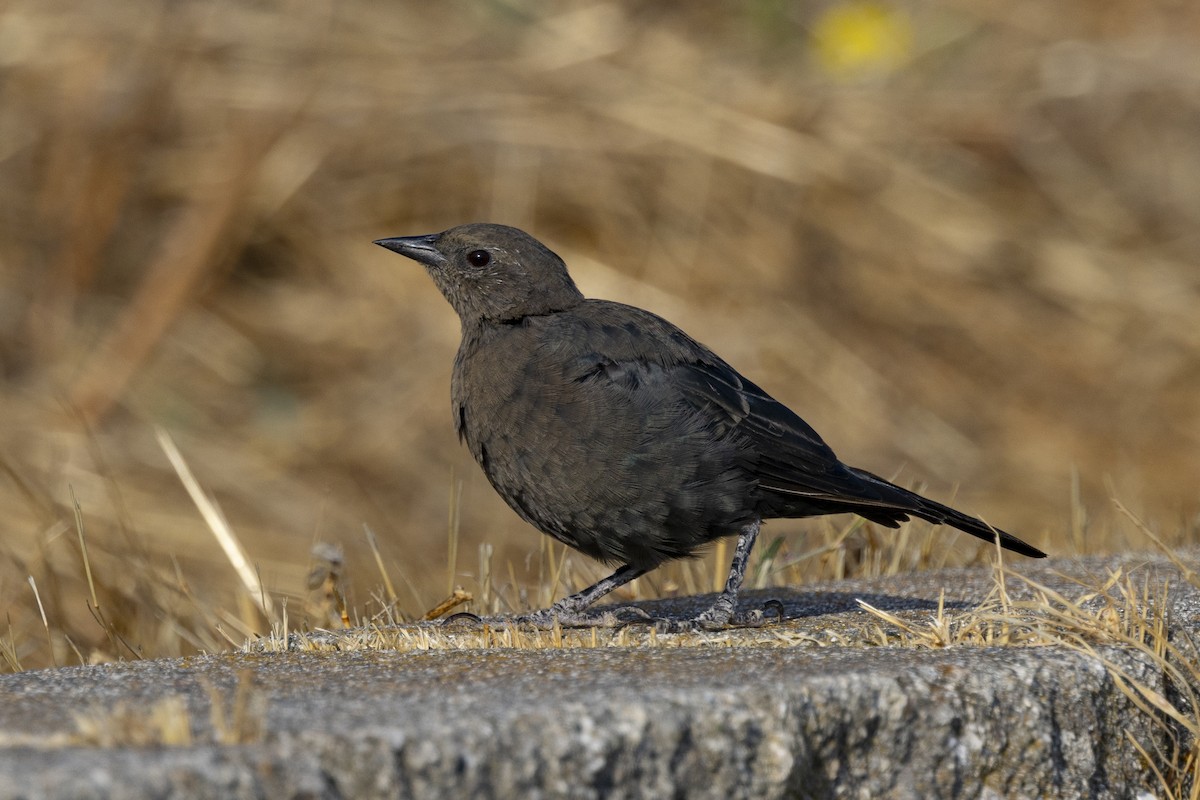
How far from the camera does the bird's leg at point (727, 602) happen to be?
355 centimetres

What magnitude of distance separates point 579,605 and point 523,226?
15.1 feet

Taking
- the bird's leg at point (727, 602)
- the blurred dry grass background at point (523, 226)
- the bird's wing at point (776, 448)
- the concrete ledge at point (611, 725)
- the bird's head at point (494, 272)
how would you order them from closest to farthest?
1. the concrete ledge at point (611, 725)
2. the bird's leg at point (727, 602)
3. the bird's wing at point (776, 448)
4. the bird's head at point (494, 272)
5. the blurred dry grass background at point (523, 226)

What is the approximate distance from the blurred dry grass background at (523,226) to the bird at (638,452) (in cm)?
286

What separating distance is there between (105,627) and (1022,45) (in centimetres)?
813

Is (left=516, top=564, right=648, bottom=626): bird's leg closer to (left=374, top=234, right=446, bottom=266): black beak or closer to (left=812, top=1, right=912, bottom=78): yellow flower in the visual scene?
(left=374, top=234, right=446, bottom=266): black beak

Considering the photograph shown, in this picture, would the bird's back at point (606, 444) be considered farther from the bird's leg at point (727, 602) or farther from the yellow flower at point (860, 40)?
the yellow flower at point (860, 40)

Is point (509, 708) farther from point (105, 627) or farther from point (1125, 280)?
point (1125, 280)

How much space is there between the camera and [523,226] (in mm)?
8336

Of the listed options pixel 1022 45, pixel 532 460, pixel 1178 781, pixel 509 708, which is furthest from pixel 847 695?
pixel 1022 45

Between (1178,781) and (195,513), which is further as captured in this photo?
(195,513)

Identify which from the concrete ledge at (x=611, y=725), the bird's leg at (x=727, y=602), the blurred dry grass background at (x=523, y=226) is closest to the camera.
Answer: the concrete ledge at (x=611, y=725)

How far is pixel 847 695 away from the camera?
98.8 inches

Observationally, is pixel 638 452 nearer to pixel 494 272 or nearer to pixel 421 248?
pixel 494 272

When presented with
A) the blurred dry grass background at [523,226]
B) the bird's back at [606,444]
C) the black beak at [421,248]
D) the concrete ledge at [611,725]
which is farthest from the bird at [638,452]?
the blurred dry grass background at [523,226]
